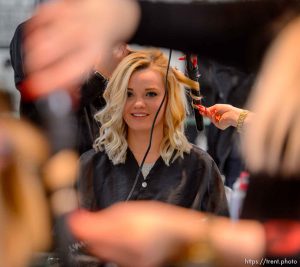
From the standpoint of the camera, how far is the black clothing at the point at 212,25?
0.61 metres

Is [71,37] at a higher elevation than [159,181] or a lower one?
higher

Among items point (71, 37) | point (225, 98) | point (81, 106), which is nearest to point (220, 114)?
point (225, 98)

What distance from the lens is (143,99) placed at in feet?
3.01

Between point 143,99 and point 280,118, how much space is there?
1.41ft

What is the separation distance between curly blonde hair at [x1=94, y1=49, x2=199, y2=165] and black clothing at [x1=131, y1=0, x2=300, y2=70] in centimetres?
11

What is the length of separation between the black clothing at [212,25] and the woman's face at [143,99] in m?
0.26

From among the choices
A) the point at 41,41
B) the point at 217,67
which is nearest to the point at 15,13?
the point at 41,41

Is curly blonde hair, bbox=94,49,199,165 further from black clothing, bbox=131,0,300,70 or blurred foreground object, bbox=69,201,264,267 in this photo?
blurred foreground object, bbox=69,201,264,267

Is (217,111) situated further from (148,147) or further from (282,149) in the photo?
(282,149)

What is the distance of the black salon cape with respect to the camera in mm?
820

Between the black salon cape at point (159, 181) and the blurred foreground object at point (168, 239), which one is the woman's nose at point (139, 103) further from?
the blurred foreground object at point (168, 239)

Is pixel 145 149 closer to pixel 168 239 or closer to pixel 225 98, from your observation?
pixel 225 98

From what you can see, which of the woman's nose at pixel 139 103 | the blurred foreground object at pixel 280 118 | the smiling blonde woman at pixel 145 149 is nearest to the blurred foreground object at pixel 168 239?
the blurred foreground object at pixel 280 118

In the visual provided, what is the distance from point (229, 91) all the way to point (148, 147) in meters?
0.21
